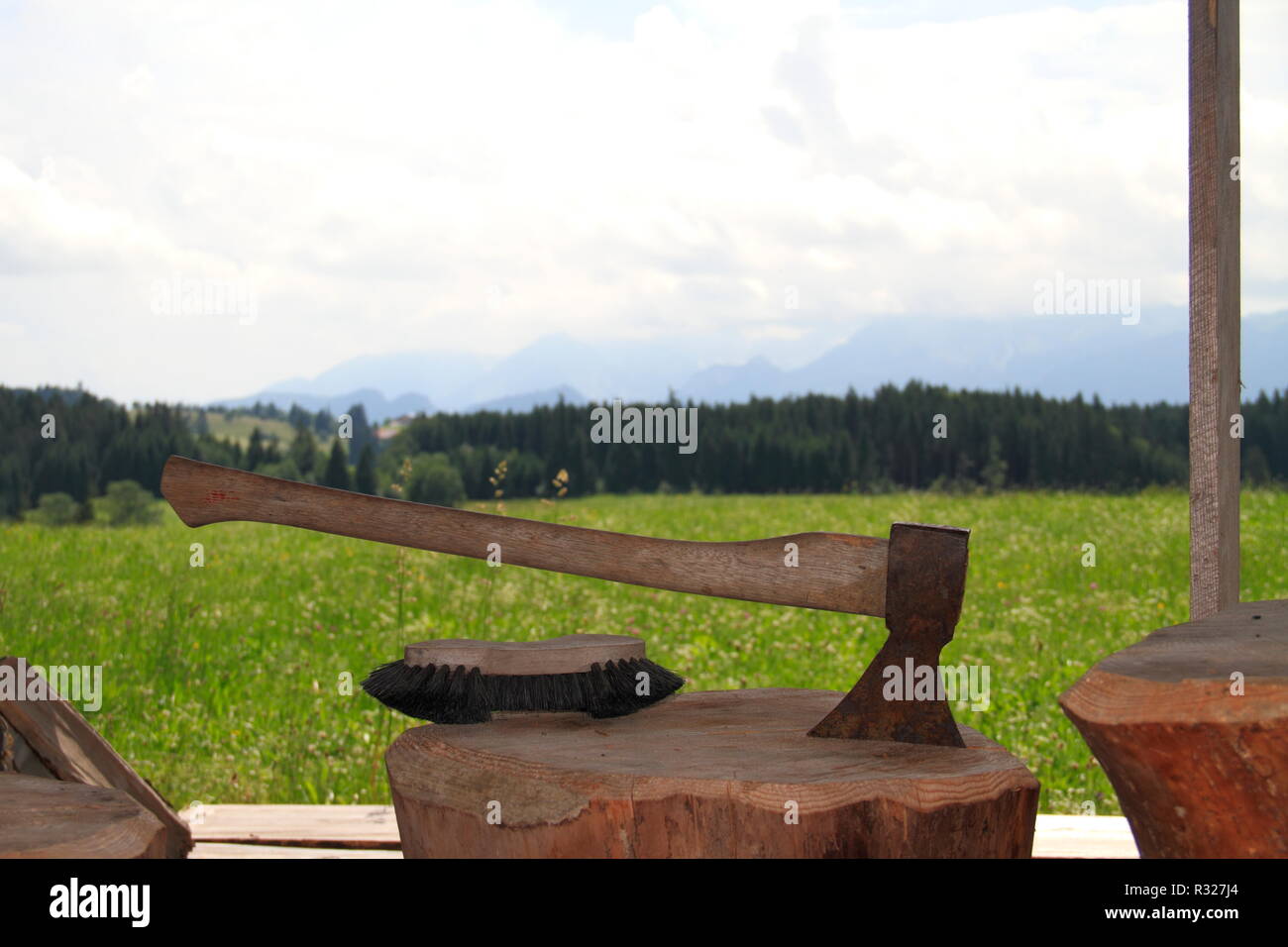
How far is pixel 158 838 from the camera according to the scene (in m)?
2.05

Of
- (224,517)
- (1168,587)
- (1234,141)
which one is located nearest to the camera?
(224,517)

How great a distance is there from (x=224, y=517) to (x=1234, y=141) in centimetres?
302

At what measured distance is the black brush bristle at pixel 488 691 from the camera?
250cm

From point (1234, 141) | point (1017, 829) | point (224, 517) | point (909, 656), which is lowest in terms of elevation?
point (1017, 829)

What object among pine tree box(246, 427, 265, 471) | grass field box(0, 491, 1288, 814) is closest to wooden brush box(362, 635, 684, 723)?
grass field box(0, 491, 1288, 814)

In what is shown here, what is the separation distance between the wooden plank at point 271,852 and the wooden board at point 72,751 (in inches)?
5.6

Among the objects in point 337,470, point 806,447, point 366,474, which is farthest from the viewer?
point 806,447

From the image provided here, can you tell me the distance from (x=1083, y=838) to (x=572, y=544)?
250 centimetres

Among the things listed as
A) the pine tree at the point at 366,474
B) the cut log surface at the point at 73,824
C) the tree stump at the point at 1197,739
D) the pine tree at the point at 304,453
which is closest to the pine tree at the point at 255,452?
the pine tree at the point at 304,453

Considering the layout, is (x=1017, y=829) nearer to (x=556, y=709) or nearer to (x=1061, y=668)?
(x=556, y=709)

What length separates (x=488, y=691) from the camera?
254 cm

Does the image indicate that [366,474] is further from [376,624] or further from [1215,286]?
[1215,286]

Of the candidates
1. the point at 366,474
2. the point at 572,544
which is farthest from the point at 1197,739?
the point at 366,474

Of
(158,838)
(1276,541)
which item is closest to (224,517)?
(158,838)
